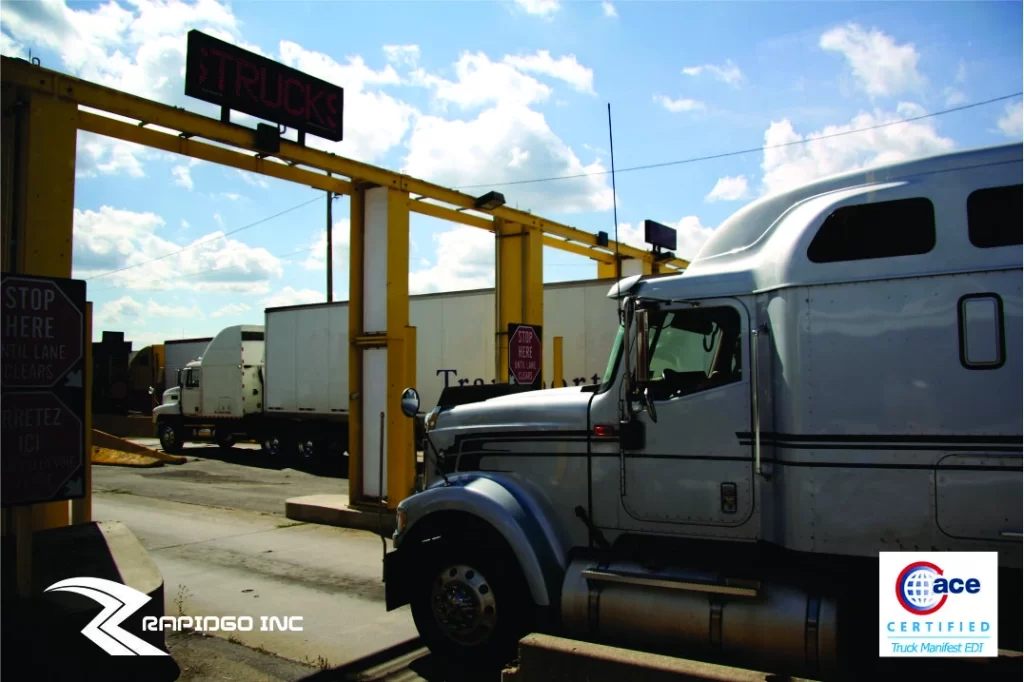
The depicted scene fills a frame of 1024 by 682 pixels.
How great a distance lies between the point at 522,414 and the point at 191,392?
1891cm

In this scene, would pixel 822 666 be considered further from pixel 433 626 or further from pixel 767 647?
pixel 433 626

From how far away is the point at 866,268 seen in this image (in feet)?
13.5

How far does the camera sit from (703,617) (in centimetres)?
423

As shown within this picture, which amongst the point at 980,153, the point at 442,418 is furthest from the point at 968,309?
the point at 442,418

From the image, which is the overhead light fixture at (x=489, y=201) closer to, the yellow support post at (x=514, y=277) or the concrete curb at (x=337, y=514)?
the yellow support post at (x=514, y=277)

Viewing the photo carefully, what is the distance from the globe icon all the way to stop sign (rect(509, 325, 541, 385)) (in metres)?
8.12

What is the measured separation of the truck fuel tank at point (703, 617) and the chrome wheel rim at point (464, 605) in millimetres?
583

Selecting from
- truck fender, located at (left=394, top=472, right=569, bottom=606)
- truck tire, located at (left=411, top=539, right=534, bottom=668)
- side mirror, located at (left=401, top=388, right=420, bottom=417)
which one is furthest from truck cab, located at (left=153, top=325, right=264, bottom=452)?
truck tire, located at (left=411, top=539, right=534, bottom=668)

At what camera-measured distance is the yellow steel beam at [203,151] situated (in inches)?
312

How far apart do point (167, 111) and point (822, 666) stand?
811cm

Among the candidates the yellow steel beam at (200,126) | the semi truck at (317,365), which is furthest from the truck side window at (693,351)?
the semi truck at (317,365)

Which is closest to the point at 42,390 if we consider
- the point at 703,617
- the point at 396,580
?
the point at 396,580

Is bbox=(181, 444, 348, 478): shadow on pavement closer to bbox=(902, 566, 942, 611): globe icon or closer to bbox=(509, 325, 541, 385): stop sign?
bbox=(509, 325, 541, 385): stop sign

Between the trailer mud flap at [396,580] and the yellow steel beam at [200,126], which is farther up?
the yellow steel beam at [200,126]
